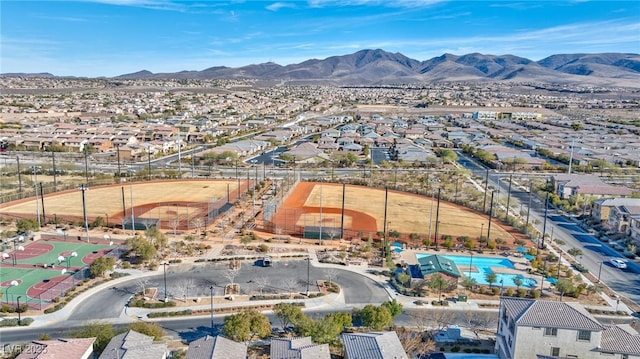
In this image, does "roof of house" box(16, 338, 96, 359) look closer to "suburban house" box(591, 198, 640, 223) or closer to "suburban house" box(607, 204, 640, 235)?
"suburban house" box(607, 204, 640, 235)

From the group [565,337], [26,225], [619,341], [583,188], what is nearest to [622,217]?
[583,188]

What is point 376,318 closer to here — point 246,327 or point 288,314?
point 288,314

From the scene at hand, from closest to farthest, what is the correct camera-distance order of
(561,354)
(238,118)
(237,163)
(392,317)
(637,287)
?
(561,354)
(392,317)
(637,287)
(237,163)
(238,118)

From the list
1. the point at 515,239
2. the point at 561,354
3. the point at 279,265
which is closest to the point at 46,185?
the point at 279,265

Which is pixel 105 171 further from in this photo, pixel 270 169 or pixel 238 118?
pixel 238 118

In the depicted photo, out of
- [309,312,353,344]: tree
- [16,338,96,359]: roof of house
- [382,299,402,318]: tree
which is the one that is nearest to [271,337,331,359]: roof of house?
[309,312,353,344]: tree

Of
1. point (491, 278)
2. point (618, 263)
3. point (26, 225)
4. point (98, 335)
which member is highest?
point (26, 225)
